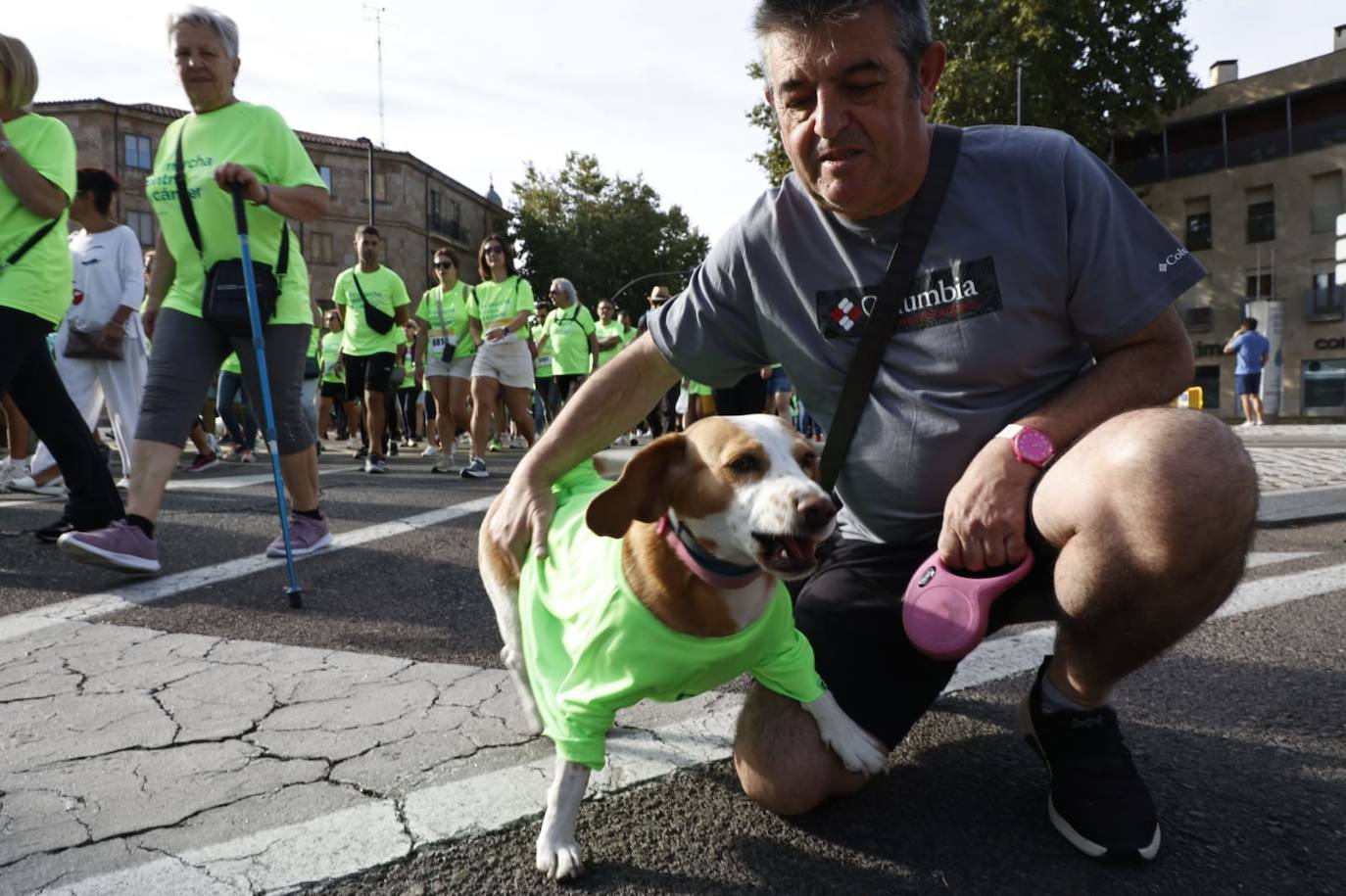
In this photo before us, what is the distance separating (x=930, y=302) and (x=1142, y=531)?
693 millimetres

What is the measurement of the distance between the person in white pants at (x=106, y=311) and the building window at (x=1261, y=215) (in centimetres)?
3802

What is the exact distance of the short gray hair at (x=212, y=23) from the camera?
3846mm

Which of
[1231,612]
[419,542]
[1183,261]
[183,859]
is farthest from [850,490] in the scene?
[419,542]

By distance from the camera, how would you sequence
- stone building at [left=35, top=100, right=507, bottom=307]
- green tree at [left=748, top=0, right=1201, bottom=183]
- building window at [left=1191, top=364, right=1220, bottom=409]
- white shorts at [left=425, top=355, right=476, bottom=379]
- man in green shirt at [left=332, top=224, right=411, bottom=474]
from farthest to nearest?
stone building at [left=35, top=100, right=507, bottom=307]
building window at [left=1191, top=364, right=1220, bottom=409]
green tree at [left=748, top=0, right=1201, bottom=183]
white shorts at [left=425, top=355, right=476, bottom=379]
man in green shirt at [left=332, top=224, right=411, bottom=474]

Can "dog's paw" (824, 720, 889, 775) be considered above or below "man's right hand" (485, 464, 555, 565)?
below

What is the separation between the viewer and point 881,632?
2219 mm

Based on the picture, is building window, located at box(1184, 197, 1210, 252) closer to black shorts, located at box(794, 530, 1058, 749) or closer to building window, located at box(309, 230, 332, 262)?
black shorts, located at box(794, 530, 1058, 749)

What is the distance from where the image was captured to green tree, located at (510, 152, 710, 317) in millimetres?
46094

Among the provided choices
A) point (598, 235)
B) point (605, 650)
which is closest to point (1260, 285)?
point (598, 235)

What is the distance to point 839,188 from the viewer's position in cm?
209

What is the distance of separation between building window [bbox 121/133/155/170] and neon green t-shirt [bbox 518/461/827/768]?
46947mm

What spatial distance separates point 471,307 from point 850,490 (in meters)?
7.15

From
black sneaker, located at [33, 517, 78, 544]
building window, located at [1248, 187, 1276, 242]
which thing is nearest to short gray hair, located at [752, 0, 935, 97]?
black sneaker, located at [33, 517, 78, 544]

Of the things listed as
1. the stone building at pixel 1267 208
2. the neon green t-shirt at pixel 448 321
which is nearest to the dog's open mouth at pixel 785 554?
the neon green t-shirt at pixel 448 321
